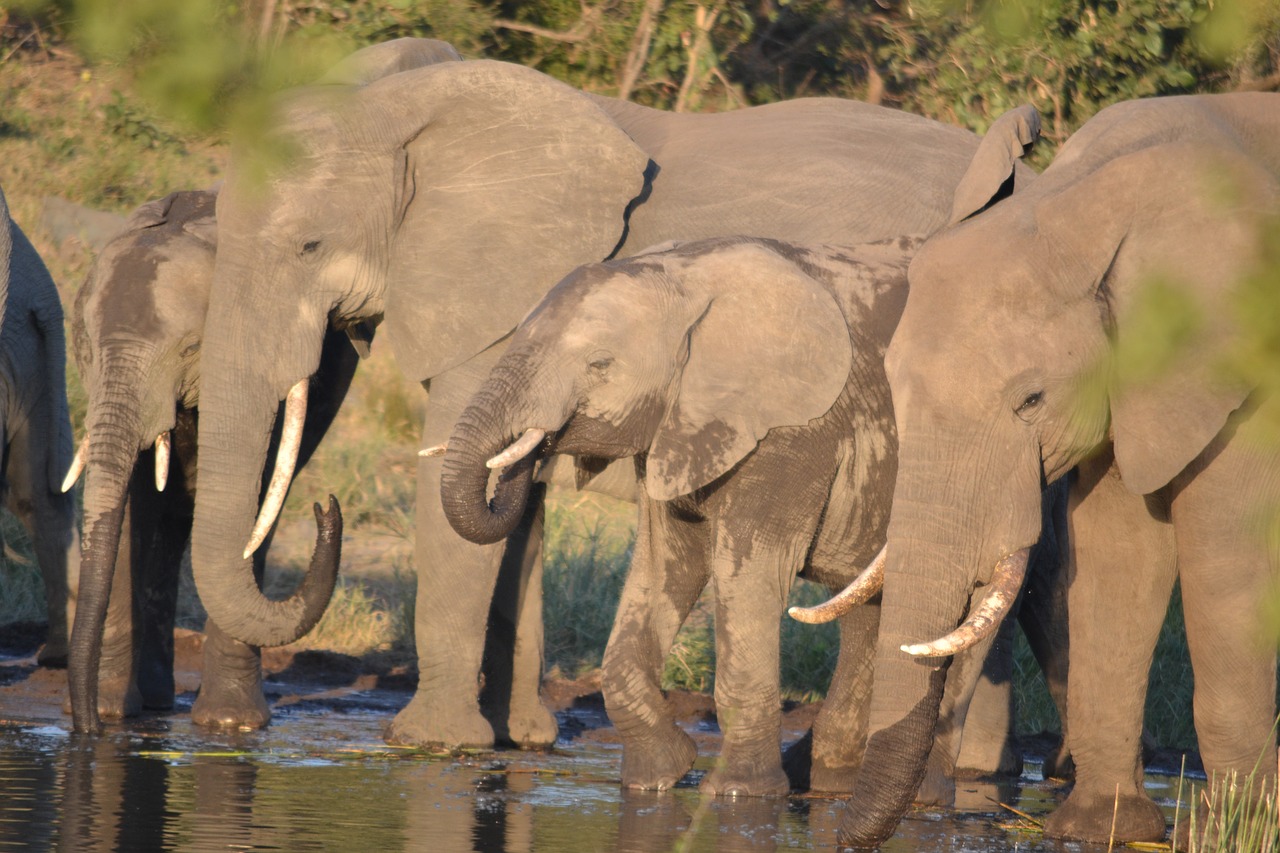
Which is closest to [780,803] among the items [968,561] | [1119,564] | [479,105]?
[1119,564]

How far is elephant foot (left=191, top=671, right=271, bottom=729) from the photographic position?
22.0 ft

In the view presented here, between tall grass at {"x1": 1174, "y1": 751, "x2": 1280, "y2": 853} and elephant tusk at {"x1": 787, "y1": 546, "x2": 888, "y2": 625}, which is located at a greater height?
elephant tusk at {"x1": 787, "y1": 546, "x2": 888, "y2": 625}

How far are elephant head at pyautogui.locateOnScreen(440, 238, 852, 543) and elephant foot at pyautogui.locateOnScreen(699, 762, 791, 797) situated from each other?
769mm

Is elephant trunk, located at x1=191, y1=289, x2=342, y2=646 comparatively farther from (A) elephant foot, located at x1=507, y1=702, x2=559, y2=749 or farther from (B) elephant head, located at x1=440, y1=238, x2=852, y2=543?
(B) elephant head, located at x1=440, y1=238, x2=852, y2=543

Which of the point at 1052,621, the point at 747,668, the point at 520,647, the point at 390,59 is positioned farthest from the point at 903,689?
the point at 390,59

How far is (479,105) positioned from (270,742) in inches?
88.3

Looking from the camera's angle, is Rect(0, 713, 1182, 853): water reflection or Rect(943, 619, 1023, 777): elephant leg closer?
Rect(0, 713, 1182, 853): water reflection

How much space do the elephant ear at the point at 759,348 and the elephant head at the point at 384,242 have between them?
1.04 m

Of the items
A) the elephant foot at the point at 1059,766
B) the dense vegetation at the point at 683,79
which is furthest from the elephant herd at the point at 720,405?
the dense vegetation at the point at 683,79

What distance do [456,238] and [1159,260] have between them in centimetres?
295

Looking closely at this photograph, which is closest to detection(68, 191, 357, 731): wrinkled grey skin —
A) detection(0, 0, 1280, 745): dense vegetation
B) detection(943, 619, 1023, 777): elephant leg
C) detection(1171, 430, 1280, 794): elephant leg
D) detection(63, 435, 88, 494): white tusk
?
detection(63, 435, 88, 494): white tusk

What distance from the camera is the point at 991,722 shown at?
245 inches

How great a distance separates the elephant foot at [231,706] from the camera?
6703 mm

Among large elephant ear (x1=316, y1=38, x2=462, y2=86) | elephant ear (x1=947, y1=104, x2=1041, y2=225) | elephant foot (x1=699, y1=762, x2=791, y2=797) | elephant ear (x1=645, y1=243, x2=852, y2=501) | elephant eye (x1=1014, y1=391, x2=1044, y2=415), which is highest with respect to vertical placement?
large elephant ear (x1=316, y1=38, x2=462, y2=86)
